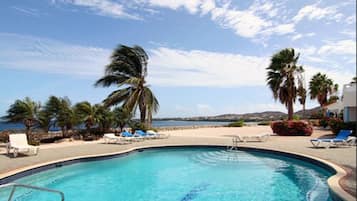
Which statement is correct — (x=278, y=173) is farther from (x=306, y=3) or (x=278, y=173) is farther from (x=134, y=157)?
(x=306, y=3)

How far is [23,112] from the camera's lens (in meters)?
14.8

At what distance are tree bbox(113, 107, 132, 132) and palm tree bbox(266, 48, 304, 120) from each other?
11.4m

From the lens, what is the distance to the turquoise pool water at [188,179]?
6996 millimetres

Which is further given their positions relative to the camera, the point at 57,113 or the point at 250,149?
the point at 57,113

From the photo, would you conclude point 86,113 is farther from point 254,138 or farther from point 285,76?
point 285,76

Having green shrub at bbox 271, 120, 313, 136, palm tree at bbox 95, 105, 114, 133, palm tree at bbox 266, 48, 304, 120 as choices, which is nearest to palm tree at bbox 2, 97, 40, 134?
palm tree at bbox 95, 105, 114, 133

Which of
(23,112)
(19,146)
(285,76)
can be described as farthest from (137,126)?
(285,76)

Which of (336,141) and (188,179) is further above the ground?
(336,141)

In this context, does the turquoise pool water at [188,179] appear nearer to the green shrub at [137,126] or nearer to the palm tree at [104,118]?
the palm tree at [104,118]

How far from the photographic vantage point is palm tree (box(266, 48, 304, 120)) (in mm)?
21922

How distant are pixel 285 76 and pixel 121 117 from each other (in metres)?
12.7

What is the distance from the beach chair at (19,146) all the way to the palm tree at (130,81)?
924cm

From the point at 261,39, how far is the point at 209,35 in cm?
384

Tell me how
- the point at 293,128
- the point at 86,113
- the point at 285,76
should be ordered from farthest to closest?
the point at 285,76
the point at 293,128
the point at 86,113
